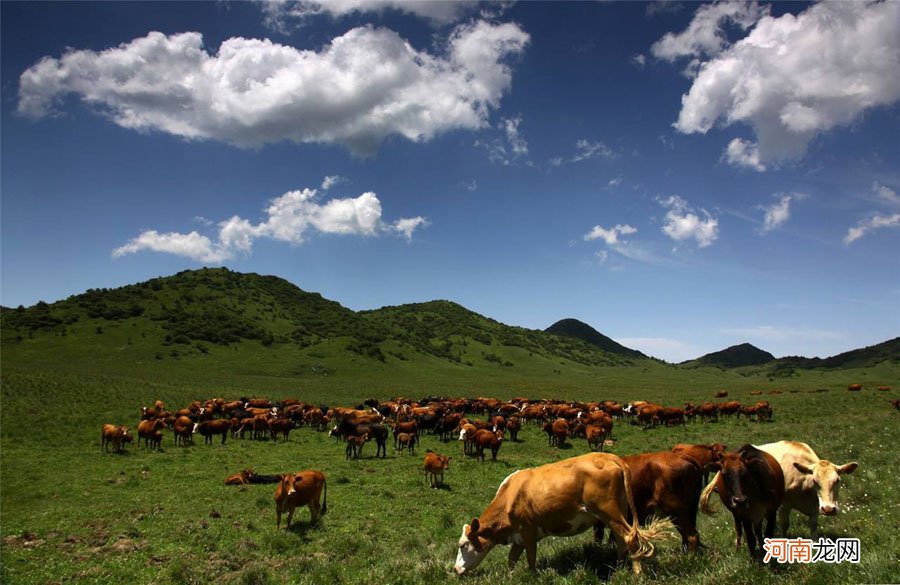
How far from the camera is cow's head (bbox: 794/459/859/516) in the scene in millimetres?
8148

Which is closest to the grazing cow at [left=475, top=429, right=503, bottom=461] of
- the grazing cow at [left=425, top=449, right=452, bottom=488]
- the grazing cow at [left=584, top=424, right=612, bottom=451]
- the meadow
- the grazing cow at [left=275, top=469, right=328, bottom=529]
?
the meadow

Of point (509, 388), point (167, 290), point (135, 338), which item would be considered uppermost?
point (167, 290)

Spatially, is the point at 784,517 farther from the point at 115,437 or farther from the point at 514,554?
the point at 115,437

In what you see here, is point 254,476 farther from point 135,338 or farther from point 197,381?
point 135,338

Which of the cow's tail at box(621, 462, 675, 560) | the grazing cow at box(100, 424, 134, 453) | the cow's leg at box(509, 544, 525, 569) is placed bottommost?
the grazing cow at box(100, 424, 134, 453)

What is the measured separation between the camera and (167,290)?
116938mm

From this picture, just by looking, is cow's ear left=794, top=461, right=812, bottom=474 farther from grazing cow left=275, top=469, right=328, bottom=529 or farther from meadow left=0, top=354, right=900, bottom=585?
grazing cow left=275, top=469, right=328, bottom=529

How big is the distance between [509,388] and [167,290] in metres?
87.9

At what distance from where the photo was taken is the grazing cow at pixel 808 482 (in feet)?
27.1

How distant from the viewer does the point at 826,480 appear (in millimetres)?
8297

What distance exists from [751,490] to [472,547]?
472 cm

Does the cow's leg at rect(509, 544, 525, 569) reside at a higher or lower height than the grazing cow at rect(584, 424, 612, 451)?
higher

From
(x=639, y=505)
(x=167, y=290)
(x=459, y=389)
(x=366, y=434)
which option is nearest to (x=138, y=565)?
(x=639, y=505)

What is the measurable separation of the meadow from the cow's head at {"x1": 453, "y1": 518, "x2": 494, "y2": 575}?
315mm
